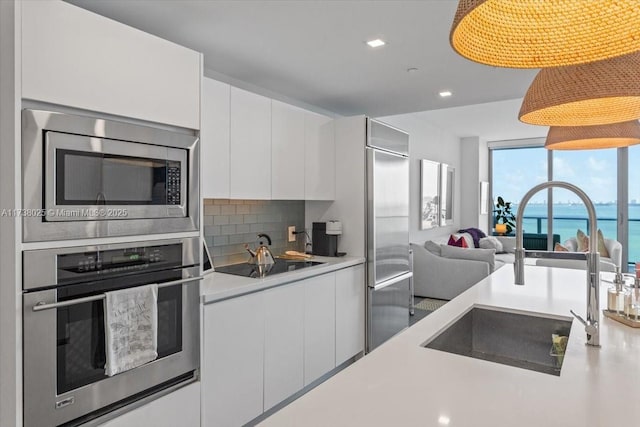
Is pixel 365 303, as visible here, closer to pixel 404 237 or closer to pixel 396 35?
pixel 404 237

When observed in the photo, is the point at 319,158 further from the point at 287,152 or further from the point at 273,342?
the point at 273,342

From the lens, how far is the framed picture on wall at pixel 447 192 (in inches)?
275

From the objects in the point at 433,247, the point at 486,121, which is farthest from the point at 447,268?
the point at 486,121

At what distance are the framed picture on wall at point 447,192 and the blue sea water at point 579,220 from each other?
114 centimetres

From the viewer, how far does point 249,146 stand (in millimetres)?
2660

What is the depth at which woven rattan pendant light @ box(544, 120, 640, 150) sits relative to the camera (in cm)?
202

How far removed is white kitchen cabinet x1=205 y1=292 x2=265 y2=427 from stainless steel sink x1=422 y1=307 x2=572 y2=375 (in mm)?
1155

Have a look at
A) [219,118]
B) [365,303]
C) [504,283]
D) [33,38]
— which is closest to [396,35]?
[219,118]

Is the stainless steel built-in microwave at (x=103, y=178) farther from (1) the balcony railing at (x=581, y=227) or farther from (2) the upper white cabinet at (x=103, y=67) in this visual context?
(1) the balcony railing at (x=581, y=227)

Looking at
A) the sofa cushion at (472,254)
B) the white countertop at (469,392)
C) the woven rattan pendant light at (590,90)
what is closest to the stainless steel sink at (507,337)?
the white countertop at (469,392)

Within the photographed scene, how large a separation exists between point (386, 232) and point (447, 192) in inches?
165

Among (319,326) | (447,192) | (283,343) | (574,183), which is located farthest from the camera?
(447,192)

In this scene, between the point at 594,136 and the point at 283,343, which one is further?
the point at 283,343

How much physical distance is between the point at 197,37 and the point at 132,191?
3.67 feet
